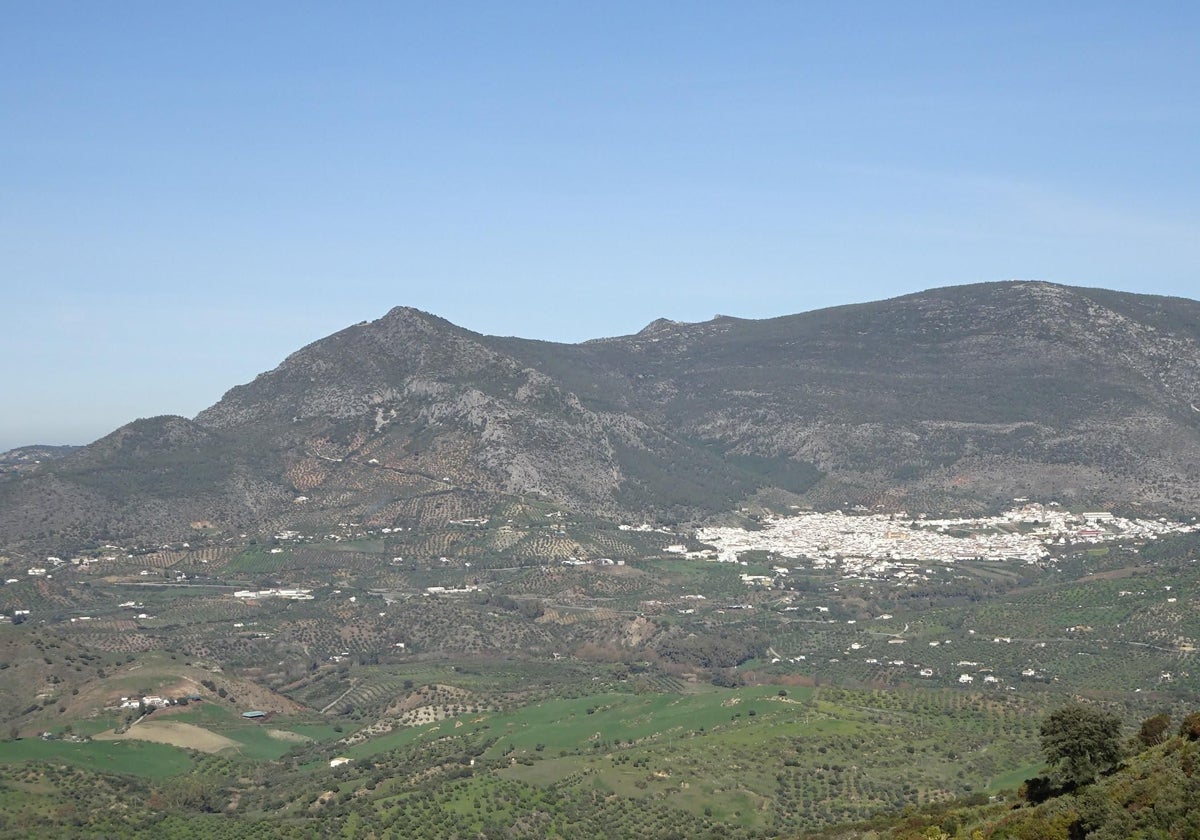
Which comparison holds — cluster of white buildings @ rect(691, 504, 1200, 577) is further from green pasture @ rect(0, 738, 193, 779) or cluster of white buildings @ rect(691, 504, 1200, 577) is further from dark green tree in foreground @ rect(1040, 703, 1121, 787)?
dark green tree in foreground @ rect(1040, 703, 1121, 787)

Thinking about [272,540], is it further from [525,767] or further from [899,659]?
[525,767]

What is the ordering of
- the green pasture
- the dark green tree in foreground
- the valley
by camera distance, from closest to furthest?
the dark green tree in foreground < the valley < the green pasture

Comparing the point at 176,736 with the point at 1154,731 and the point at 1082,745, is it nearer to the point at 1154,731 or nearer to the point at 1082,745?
the point at 1082,745

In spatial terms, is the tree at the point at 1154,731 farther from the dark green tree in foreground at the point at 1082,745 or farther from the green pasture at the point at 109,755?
the green pasture at the point at 109,755

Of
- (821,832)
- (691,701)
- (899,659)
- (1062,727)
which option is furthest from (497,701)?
(1062,727)

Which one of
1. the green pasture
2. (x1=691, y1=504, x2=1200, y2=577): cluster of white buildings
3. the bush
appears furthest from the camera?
(x1=691, y1=504, x2=1200, y2=577): cluster of white buildings

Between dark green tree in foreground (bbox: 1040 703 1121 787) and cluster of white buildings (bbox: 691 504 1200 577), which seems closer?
dark green tree in foreground (bbox: 1040 703 1121 787)

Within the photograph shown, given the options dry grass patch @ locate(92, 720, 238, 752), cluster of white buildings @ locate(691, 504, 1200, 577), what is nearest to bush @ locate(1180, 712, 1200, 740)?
dry grass patch @ locate(92, 720, 238, 752)

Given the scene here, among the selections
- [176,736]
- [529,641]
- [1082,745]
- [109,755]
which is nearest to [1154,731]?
[1082,745]
